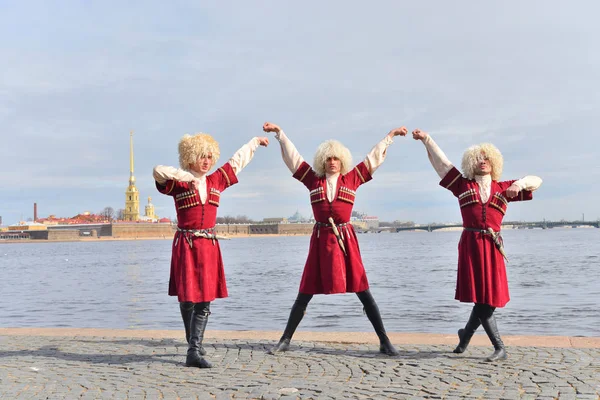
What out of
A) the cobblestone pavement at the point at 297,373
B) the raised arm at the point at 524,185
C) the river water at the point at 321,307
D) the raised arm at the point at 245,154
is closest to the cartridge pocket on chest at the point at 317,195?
the raised arm at the point at 245,154

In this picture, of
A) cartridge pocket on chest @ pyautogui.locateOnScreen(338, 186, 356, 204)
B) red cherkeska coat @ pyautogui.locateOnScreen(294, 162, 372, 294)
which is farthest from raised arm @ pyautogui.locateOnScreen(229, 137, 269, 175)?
cartridge pocket on chest @ pyautogui.locateOnScreen(338, 186, 356, 204)

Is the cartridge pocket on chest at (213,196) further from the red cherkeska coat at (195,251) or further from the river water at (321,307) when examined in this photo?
the river water at (321,307)

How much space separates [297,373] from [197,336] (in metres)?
0.92

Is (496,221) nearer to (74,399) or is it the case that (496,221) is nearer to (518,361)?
(518,361)

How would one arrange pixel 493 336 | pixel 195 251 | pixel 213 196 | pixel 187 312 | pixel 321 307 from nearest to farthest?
1. pixel 493 336
2. pixel 195 251
3. pixel 213 196
4. pixel 187 312
5. pixel 321 307

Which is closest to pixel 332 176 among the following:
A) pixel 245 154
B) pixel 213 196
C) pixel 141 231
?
pixel 245 154

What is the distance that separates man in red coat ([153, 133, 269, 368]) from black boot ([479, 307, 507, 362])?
81.9 inches

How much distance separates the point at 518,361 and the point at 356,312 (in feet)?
20.6

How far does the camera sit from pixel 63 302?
1472cm

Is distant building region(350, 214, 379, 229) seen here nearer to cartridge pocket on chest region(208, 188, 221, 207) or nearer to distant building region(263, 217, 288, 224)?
distant building region(263, 217, 288, 224)

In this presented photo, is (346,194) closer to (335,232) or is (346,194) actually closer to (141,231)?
(335,232)

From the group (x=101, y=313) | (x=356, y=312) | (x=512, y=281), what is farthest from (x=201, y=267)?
(x=512, y=281)

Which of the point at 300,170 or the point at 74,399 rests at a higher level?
the point at 300,170

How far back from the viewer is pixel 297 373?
4.82m
